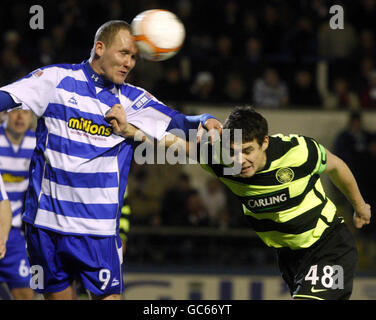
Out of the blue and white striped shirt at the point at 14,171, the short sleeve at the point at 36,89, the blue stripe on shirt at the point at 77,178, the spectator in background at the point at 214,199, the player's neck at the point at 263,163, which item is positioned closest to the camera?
the short sleeve at the point at 36,89

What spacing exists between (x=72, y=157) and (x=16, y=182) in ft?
7.02

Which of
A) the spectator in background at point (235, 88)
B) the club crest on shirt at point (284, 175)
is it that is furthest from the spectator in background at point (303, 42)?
the club crest on shirt at point (284, 175)

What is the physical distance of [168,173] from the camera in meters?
8.85

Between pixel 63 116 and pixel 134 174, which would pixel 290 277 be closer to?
pixel 63 116

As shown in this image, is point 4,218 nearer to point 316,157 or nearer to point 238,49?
point 316,157

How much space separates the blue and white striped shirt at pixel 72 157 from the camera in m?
4.04

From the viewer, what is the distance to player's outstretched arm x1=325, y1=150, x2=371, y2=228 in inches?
176

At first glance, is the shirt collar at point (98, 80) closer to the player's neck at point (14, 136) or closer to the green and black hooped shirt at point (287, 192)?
the green and black hooped shirt at point (287, 192)

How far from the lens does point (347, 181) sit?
14.8 ft

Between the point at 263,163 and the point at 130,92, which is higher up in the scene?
the point at 130,92

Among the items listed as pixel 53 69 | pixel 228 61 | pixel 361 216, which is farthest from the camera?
pixel 228 61

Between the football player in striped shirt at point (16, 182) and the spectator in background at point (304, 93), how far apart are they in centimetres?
456

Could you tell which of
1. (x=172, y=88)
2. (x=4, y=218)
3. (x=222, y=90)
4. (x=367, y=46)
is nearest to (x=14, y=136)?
(x=4, y=218)

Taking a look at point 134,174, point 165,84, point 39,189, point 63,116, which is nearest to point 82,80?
point 63,116
